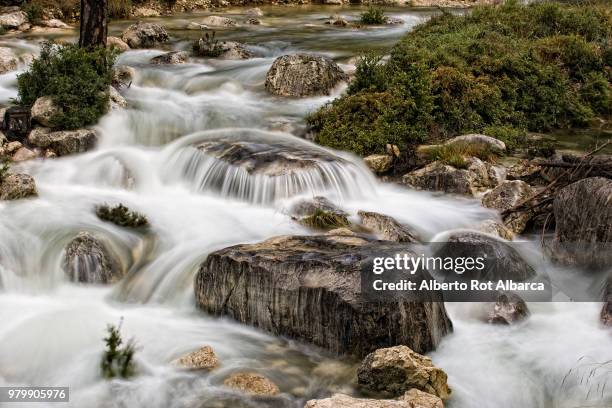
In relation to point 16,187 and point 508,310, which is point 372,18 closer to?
point 16,187

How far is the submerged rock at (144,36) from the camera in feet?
67.9

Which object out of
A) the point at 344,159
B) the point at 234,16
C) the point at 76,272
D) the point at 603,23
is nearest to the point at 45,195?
the point at 76,272

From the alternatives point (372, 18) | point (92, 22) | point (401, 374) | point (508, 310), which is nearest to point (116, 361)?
point (401, 374)

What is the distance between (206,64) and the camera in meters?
18.9

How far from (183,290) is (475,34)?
12.1 metres

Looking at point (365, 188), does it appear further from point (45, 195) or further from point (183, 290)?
point (45, 195)

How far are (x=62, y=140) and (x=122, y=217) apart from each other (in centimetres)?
342

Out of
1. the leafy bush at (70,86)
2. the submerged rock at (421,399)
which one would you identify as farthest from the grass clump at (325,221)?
the leafy bush at (70,86)

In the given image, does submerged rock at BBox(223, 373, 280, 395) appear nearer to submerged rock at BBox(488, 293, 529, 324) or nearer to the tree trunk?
submerged rock at BBox(488, 293, 529, 324)

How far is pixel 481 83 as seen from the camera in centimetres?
1531

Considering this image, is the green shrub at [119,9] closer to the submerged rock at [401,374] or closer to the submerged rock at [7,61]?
the submerged rock at [7,61]

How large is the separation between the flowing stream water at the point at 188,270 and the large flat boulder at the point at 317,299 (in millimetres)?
220

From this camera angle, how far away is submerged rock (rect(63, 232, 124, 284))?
356 inches

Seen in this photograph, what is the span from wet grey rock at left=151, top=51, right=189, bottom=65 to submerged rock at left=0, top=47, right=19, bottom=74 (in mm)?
3477
